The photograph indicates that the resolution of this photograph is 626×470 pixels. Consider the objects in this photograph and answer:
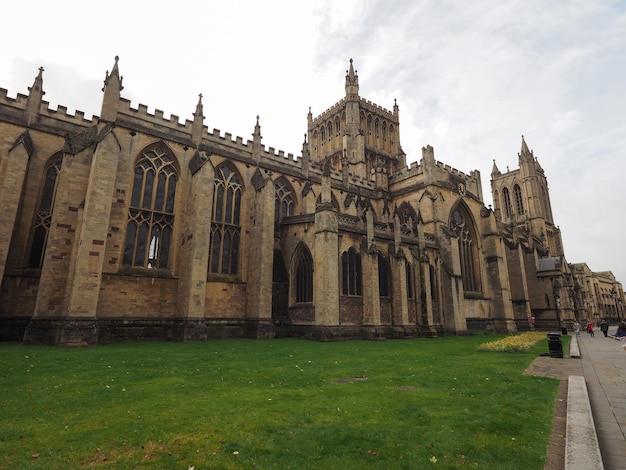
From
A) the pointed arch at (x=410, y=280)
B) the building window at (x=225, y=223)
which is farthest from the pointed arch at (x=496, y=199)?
the building window at (x=225, y=223)

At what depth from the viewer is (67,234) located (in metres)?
19.3

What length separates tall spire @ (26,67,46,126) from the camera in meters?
20.3

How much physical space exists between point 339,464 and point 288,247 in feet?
70.6

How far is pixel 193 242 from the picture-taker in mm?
21062

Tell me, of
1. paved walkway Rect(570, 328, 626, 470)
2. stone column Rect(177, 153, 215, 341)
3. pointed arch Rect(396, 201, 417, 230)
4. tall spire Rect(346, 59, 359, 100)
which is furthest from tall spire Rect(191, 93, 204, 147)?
tall spire Rect(346, 59, 359, 100)

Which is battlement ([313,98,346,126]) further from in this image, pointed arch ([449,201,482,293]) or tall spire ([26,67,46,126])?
tall spire ([26,67,46,126])

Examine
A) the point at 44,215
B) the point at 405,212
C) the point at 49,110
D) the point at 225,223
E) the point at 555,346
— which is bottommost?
the point at 555,346

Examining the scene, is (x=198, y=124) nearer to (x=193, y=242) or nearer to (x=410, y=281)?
(x=193, y=242)

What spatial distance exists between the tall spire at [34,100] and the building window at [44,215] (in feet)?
7.99

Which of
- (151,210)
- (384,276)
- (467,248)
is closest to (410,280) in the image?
(384,276)

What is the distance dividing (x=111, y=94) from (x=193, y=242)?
1040 centimetres

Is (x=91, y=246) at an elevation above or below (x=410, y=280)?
above

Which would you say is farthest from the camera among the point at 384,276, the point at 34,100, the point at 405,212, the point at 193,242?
the point at 405,212

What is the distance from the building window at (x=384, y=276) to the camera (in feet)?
84.1
